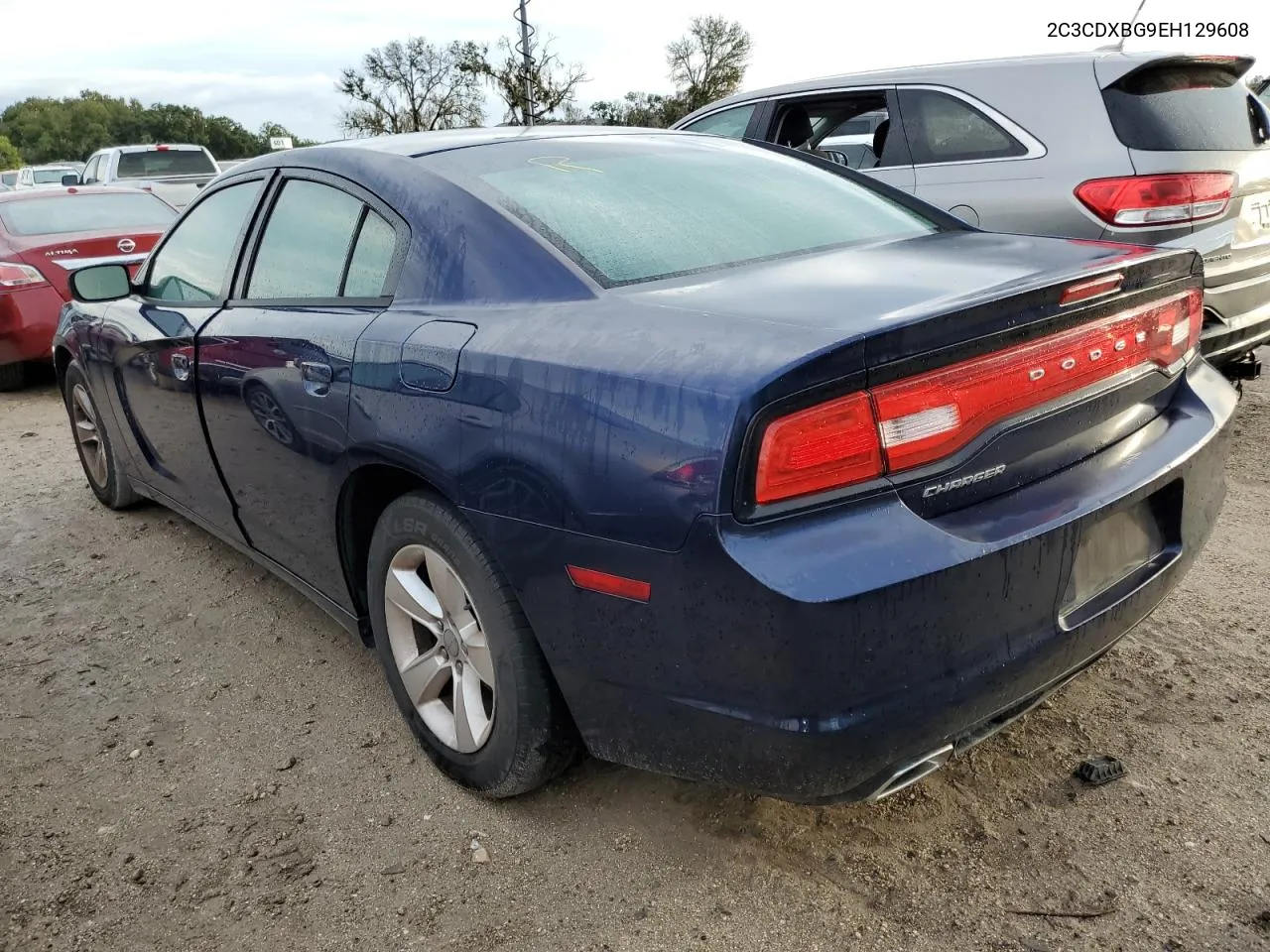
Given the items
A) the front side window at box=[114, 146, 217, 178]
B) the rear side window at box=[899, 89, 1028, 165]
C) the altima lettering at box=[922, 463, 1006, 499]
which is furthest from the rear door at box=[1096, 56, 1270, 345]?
the front side window at box=[114, 146, 217, 178]

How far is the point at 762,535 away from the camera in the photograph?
66.0 inches

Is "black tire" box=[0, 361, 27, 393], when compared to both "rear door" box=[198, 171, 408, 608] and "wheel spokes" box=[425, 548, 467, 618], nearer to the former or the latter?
"rear door" box=[198, 171, 408, 608]

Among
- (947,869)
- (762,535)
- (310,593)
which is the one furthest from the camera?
(310,593)

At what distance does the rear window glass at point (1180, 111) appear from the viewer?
4238 mm

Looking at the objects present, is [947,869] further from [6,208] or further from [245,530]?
[6,208]

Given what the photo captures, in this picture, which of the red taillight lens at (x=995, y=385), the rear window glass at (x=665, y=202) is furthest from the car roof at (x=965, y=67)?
the red taillight lens at (x=995, y=385)

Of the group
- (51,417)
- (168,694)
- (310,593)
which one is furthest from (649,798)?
(51,417)

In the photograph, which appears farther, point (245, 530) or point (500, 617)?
point (245, 530)

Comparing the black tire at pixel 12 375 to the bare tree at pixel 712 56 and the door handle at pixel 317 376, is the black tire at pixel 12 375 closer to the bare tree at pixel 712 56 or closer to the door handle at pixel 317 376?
the door handle at pixel 317 376

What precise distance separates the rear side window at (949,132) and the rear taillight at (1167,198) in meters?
0.54

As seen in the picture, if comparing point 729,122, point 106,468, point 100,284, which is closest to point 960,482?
point 100,284

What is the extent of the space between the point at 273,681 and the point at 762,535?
201cm

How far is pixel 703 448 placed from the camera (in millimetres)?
1676

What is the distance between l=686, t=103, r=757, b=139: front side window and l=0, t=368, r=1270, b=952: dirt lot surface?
12.7 feet
